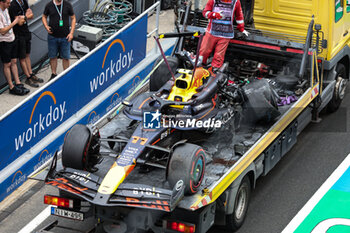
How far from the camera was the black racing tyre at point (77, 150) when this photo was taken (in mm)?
9930

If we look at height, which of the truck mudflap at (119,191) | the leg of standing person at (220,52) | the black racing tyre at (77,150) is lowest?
the truck mudflap at (119,191)

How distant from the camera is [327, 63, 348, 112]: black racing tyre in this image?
14.3 meters

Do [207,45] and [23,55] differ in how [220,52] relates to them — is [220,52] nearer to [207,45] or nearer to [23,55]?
[207,45]

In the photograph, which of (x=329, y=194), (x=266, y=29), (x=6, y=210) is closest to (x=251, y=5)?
(x=266, y=29)

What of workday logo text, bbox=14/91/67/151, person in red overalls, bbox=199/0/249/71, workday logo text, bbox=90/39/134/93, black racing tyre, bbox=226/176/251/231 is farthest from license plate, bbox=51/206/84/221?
person in red overalls, bbox=199/0/249/71

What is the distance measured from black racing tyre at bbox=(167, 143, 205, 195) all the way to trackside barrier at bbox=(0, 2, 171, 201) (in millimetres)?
3027

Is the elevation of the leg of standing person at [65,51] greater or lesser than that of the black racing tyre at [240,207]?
greater

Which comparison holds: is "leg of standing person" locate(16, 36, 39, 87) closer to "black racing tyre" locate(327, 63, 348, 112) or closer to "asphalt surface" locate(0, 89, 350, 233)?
"asphalt surface" locate(0, 89, 350, 233)

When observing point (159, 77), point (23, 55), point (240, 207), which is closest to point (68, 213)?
point (240, 207)

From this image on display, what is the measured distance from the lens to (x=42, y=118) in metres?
12.0

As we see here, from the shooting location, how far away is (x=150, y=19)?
1927cm

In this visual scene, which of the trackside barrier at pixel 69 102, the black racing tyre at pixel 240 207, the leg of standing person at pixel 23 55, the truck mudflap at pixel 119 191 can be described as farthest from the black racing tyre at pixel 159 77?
the leg of standing person at pixel 23 55

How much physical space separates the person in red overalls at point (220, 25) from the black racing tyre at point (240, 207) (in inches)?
112

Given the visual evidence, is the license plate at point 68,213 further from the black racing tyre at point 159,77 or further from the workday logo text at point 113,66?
the workday logo text at point 113,66
